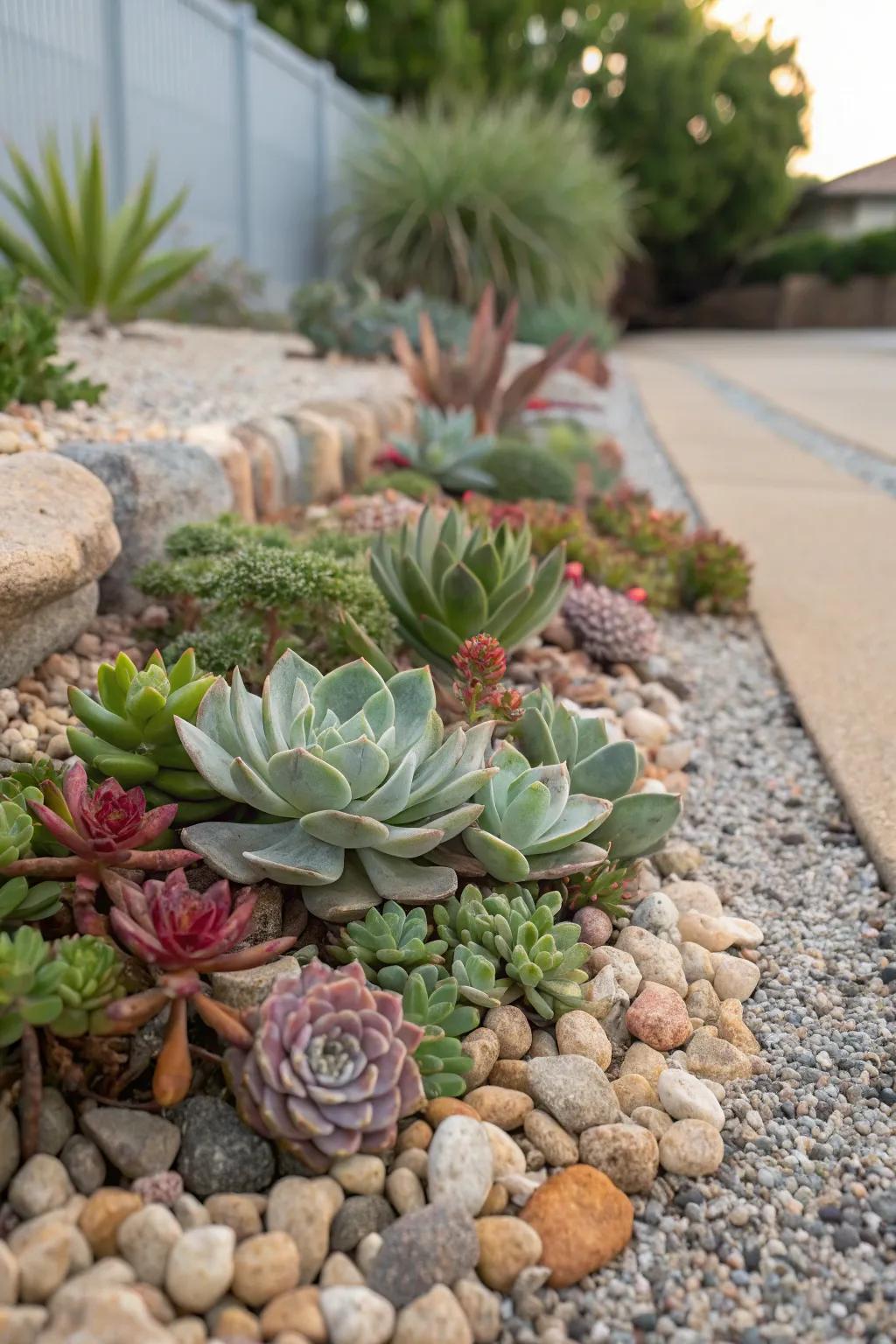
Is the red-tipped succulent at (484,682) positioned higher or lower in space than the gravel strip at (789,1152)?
higher

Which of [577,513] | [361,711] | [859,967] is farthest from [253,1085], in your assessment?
[577,513]

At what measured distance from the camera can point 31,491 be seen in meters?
2.22

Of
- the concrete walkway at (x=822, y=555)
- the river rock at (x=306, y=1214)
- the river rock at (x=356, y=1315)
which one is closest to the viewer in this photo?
the river rock at (x=356, y=1315)

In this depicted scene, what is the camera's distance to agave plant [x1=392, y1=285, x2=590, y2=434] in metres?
4.88

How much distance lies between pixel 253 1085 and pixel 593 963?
2.18ft

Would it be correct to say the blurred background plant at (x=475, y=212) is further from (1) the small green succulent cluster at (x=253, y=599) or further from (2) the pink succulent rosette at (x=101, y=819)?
(2) the pink succulent rosette at (x=101, y=819)

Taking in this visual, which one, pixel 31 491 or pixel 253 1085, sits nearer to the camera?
pixel 253 1085

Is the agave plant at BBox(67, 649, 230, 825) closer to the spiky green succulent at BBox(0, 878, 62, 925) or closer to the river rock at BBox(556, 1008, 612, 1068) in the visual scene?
the spiky green succulent at BBox(0, 878, 62, 925)

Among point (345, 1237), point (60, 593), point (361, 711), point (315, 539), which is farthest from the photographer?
point (315, 539)

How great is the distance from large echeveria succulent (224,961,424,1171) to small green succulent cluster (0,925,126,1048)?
0.17m

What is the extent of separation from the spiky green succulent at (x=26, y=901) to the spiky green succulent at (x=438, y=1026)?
0.50m

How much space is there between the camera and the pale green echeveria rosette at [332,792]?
160cm

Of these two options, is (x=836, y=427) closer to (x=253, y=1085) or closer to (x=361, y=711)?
(x=361, y=711)

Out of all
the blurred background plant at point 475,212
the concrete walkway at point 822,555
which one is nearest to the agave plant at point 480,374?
the concrete walkway at point 822,555
